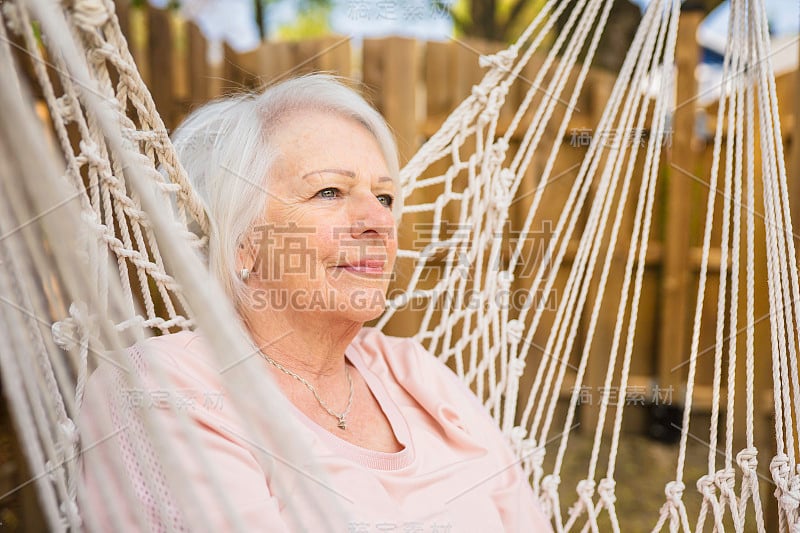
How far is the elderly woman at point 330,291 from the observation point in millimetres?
852

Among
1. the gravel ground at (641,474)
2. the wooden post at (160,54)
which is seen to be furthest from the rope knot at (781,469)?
the wooden post at (160,54)

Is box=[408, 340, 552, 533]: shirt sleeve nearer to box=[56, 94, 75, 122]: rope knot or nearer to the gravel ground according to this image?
box=[56, 94, 75, 122]: rope knot

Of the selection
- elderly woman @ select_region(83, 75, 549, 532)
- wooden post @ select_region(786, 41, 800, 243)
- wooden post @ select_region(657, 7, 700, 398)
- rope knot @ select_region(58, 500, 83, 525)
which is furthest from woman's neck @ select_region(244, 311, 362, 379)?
wooden post @ select_region(657, 7, 700, 398)

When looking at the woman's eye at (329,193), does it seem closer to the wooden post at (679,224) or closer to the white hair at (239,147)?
the white hair at (239,147)

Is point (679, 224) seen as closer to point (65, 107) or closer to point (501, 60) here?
point (501, 60)

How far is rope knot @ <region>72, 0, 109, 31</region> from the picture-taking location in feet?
1.99

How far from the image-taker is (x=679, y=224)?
2611mm

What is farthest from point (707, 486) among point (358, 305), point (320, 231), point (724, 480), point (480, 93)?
point (480, 93)

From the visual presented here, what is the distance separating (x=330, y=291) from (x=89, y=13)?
45 centimetres

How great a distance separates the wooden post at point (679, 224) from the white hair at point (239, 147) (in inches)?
77.0

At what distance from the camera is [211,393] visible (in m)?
0.76

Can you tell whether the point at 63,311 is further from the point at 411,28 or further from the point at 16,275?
the point at 411,28

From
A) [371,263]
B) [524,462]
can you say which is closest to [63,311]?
[371,263]

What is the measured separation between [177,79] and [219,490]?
2130 mm
